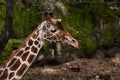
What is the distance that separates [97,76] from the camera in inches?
444

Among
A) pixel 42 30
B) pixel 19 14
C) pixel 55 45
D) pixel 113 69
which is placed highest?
pixel 42 30

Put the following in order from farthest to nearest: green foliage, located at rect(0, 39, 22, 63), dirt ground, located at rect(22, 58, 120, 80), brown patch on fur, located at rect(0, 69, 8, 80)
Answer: green foliage, located at rect(0, 39, 22, 63) → dirt ground, located at rect(22, 58, 120, 80) → brown patch on fur, located at rect(0, 69, 8, 80)

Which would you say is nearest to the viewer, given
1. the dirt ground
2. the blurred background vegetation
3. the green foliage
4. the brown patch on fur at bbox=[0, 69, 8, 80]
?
the brown patch on fur at bbox=[0, 69, 8, 80]

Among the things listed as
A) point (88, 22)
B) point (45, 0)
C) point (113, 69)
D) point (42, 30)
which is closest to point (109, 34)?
point (88, 22)

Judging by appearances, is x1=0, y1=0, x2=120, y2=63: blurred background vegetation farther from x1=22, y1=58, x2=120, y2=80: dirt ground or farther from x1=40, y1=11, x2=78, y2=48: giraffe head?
x1=40, y1=11, x2=78, y2=48: giraffe head

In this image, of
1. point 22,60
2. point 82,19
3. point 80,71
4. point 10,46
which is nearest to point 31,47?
point 22,60

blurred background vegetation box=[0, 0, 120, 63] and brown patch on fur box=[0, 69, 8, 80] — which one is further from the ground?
brown patch on fur box=[0, 69, 8, 80]

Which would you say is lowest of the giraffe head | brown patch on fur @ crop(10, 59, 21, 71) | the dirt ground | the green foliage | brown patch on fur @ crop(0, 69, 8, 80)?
the dirt ground

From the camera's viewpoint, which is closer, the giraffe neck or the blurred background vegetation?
the giraffe neck

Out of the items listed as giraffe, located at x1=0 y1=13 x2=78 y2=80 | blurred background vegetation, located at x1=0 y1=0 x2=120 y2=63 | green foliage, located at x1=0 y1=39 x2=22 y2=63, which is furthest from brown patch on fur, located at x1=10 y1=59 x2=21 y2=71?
blurred background vegetation, located at x1=0 y1=0 x2=120 y2=63

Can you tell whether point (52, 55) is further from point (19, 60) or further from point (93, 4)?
point (19, 60)

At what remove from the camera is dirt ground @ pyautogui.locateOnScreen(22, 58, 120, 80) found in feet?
37.6

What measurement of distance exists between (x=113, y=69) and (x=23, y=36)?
2.92 m

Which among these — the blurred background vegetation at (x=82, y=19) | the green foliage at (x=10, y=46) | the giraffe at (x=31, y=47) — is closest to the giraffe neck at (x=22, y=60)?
the giraffe at (x=31, y=47)
